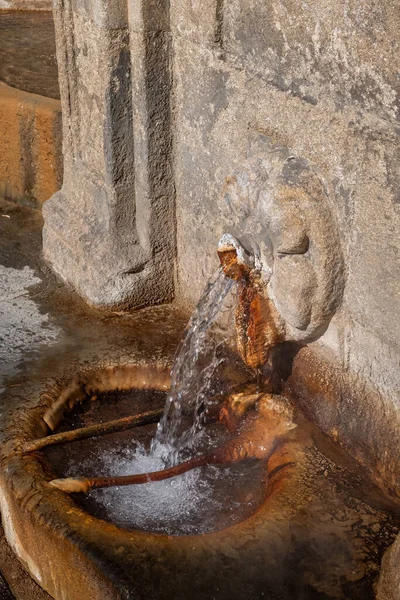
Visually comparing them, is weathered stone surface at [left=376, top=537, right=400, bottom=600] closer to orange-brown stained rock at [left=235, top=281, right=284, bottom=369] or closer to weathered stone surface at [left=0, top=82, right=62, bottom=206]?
orange-brown stained rock at [left=235, top=281, right=284, bottom=369]

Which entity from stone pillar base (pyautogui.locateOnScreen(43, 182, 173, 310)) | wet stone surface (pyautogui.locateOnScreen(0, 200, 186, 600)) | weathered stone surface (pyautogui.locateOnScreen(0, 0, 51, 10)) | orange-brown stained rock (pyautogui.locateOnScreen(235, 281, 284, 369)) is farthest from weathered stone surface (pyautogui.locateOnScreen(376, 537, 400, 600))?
weathered stone surface (pyautogui.locateOnScreen(0, 0, 51, 10))

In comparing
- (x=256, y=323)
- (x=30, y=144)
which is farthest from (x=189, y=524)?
(x=30, y=144)

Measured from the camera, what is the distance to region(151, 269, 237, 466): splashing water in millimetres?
3420

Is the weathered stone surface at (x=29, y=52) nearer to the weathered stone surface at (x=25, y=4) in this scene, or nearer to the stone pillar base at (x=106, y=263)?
the weathered stone surface at (x=25, y=4)

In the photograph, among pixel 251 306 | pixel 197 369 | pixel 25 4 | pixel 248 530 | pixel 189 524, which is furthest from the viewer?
pixel 25 4

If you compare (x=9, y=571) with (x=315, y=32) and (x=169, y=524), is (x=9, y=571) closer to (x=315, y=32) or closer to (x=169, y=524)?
(x=169, y=524)

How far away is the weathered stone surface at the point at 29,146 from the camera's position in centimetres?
496

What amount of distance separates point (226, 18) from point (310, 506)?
1.72 meters

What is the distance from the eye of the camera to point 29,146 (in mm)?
5102

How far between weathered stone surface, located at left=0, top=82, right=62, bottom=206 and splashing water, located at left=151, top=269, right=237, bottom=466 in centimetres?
176

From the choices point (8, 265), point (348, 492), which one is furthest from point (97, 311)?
point (348, 492)

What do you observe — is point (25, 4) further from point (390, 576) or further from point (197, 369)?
point (390, 576)

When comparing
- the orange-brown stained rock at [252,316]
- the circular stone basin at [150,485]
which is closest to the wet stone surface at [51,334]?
the circular stone basin at [150,485]

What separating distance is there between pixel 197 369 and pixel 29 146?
2.08 metres
